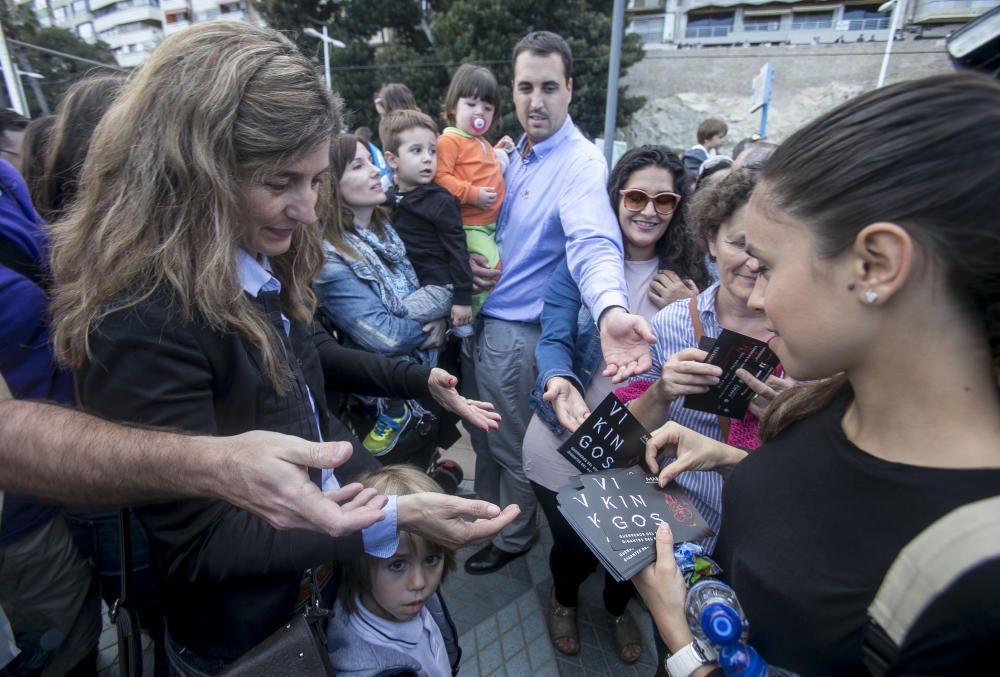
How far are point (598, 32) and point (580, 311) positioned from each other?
2308cm

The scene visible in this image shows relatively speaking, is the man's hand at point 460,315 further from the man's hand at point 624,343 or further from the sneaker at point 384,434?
the man's hand at point 624,343

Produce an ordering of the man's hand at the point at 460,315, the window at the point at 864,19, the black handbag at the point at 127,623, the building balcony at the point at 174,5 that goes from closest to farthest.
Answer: the black handbag at the point at 127,623 < the man's hand at the point at 460,315 < the window at the point at 864,19 < the building balcony at the point at 174,5

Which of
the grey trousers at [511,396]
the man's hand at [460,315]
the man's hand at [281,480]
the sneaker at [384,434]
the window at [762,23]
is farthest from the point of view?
the window at [762,23]

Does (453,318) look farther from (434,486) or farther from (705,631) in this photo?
(705,631)

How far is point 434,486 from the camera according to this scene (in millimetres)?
1829

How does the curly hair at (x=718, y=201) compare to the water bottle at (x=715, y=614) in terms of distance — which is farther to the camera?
the curly hair at (x=718, y=201)

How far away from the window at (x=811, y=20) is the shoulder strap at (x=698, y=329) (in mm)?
51478

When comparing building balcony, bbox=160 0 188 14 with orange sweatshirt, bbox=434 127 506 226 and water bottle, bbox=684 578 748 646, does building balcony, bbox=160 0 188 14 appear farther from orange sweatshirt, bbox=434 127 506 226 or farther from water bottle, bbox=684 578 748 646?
water bottle, bbox=684 578 748 646

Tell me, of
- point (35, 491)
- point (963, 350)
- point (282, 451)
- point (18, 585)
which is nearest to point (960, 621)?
point (963, 350)

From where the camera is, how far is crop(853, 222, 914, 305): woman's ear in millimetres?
817

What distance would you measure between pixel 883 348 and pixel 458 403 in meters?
1.36

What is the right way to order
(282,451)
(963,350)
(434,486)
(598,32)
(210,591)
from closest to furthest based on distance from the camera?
1. (963,350)
2. (282,451)
3. (210,591)
4. (434,486)
5. (598,32)

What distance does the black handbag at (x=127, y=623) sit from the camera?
4.20 ft

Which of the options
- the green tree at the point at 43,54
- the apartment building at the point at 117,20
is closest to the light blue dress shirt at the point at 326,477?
the green tree at the point at 43,54
